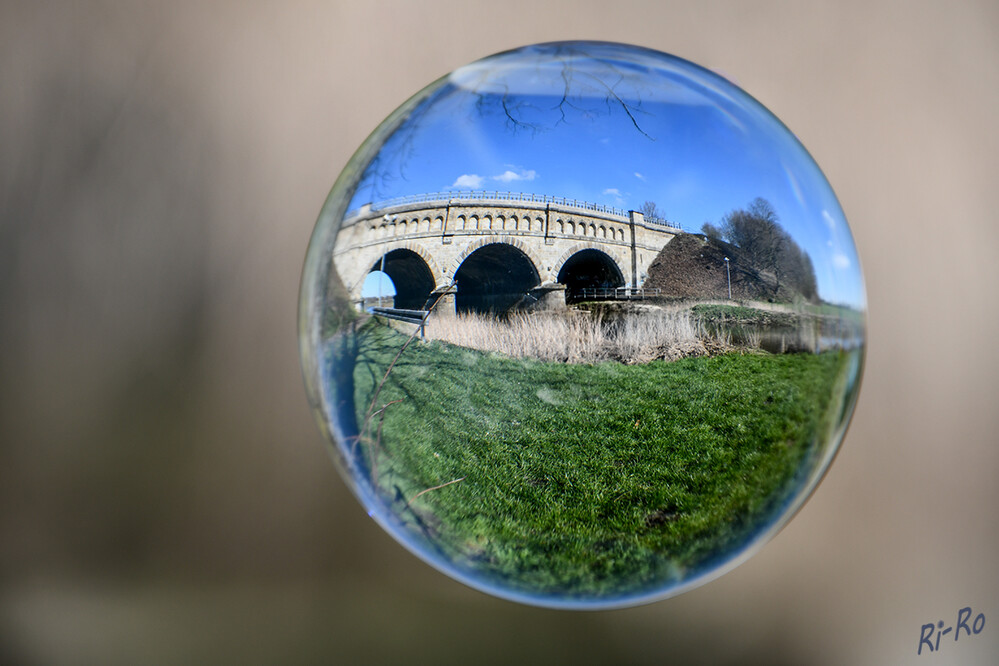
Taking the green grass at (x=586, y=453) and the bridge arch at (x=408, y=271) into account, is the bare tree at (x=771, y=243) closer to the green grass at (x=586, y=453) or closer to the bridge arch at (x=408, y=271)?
the green grass at (x=586, y=453)

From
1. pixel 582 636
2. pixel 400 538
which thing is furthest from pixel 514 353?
pixel 582 636

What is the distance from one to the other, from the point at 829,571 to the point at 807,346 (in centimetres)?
60

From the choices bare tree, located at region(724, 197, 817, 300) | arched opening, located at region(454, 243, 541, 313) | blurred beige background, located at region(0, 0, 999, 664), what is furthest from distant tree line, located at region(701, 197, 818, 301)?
blurred beige background, located at region(0, 0, 999, 664)

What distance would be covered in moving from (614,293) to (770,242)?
0.37 ft

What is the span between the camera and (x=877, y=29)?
909 mm

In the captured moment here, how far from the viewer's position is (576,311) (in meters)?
0.43

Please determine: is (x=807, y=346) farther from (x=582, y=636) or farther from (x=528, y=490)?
(x=582, y=636)

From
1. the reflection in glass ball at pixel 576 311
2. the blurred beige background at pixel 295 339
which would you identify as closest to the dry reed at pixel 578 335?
the reflection in glass ball at pixel 576 311

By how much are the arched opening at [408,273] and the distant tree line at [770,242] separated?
0.64 feet

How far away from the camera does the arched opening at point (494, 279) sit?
426 mm

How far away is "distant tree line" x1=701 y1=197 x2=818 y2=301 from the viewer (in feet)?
1.38

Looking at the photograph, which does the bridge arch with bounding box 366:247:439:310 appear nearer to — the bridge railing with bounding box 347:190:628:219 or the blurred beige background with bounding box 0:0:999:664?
the bridge railing with bounding box 347:190:628:219

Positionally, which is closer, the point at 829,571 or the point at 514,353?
the point at 514,353

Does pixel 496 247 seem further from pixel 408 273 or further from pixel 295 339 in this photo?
pixel 295 339
